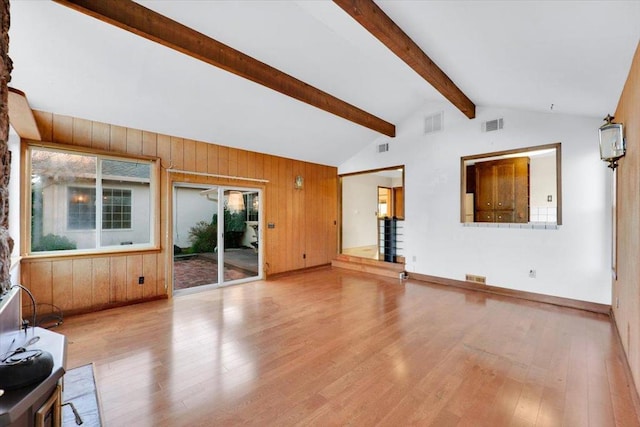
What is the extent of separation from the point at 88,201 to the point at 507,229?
6.47 meters

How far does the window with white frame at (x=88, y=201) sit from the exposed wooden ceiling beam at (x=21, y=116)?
283mm

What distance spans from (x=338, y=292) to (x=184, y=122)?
375cm

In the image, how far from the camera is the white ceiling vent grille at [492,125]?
4621 millimetres

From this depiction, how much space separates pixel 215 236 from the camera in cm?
518

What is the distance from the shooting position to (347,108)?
491 centimetres

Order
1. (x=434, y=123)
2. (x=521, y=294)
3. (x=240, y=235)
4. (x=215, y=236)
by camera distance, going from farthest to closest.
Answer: (x=240, y=235), (x=434, y=123), (x=215, y=236), (x=521, y=294)

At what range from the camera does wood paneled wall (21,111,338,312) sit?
3639mm

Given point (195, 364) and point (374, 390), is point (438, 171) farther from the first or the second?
point (195, 364)

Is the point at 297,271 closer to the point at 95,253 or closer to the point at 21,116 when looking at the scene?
the point at 95,253

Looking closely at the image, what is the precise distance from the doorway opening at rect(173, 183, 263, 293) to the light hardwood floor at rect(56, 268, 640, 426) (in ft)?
3.05

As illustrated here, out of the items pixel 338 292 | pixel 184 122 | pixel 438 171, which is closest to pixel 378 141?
pixel 438 171

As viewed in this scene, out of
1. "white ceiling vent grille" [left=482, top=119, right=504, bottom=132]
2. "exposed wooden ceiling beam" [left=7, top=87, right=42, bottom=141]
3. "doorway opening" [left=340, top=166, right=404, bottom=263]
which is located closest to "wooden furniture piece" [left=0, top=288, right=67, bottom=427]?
"exposed wooden ceiling beam" [left=7, top=87, right=42, bottom=141]

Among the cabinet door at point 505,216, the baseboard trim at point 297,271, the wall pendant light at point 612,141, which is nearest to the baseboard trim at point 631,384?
the wall pendant light at point 612,141

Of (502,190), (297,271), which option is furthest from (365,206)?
(502,190)
